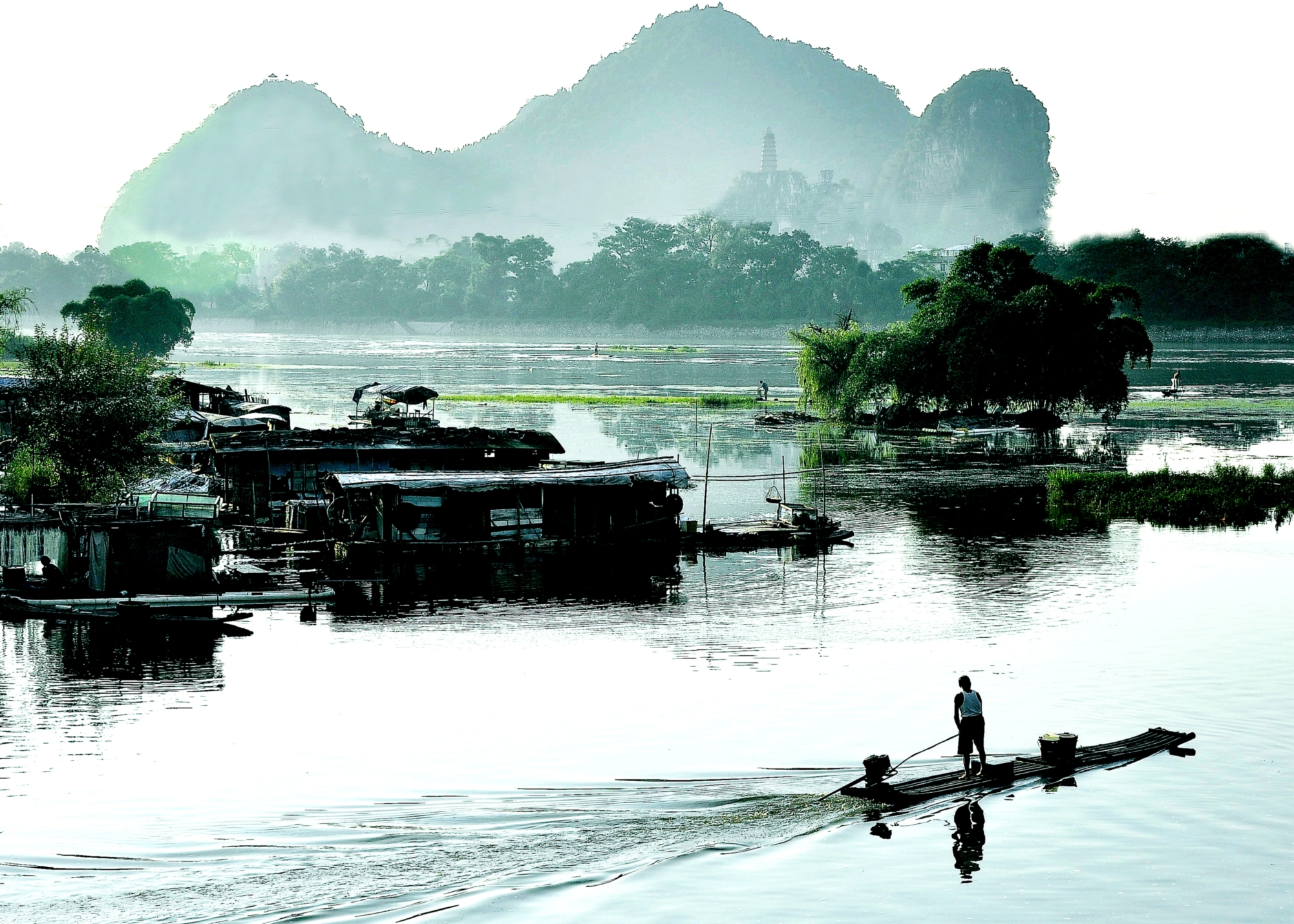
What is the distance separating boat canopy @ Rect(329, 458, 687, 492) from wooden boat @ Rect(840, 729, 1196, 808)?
21.9 meters

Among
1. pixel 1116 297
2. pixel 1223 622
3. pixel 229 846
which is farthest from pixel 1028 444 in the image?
pixel 229 846

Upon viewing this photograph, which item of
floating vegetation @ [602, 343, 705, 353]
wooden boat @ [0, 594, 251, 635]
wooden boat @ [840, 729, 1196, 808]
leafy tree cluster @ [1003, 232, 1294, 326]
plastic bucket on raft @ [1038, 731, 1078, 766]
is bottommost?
wooden boat @ [840, 729, 1196, 808]

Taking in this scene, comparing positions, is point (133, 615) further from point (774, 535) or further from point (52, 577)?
point (774, 535)

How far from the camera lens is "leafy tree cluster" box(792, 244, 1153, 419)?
77.5 m

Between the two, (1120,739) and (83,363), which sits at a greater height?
(83,363)

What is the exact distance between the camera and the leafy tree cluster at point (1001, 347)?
3051 inches

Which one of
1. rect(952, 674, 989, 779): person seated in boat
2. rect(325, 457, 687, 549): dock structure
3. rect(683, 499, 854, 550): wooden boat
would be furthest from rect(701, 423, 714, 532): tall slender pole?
rect(952, 674, 989, 779): person seated in boat

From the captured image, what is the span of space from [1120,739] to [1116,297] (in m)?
62.2

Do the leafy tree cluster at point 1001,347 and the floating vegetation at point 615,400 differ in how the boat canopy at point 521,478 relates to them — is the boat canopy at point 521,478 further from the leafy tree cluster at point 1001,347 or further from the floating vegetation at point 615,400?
the floating vegetation at point 615,400

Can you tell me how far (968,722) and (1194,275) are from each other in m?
158

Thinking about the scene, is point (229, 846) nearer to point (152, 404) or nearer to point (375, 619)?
point (375, 619)

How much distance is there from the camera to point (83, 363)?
44562 millimetres

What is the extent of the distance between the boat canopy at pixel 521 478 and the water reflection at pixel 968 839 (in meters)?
23.4

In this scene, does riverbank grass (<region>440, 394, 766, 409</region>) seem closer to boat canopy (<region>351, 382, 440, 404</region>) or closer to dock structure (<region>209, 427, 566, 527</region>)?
boat canopy (<region>351, 382, 440, 404</region>)
